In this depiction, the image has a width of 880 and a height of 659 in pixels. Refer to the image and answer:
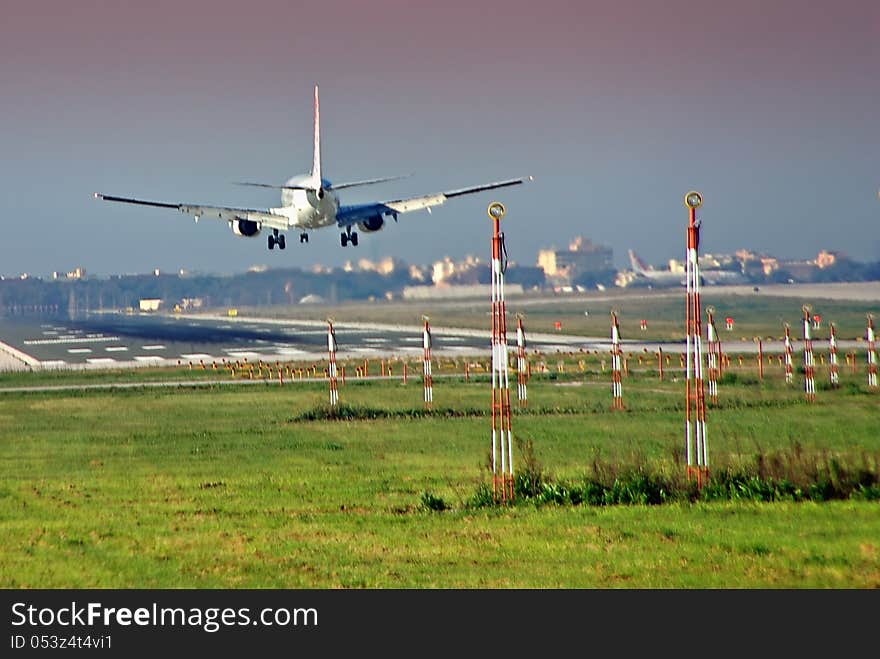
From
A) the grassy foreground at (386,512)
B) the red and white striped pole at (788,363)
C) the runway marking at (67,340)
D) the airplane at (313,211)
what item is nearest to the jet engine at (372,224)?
the airplane at (313,211)

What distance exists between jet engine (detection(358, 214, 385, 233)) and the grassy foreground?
86.4 ft

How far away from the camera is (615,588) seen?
15367 mm

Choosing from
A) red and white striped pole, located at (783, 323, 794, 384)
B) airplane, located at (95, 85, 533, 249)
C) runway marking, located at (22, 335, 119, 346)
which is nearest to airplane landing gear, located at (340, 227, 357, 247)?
airplane, located at (95, 85, 533, 249)

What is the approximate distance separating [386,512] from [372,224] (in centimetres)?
4526

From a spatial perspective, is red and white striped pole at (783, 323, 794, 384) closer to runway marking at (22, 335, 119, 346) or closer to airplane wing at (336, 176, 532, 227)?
airplane wing at (336, 176, 532, 227)

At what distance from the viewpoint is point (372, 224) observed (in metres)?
65.8

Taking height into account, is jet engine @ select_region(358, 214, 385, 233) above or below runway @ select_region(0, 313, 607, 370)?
above

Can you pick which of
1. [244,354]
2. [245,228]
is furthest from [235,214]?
[244,354]

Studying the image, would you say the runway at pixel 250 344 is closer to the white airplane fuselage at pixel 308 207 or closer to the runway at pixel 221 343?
the runway at pixel 221 343

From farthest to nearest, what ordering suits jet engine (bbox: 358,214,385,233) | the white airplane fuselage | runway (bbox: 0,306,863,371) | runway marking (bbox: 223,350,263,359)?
runway marking (bbox: 223,350,263,359), runway (bbox: 0,306,863,371), jet engine (bbox: 358,214,385,233), the white airplane fuselage

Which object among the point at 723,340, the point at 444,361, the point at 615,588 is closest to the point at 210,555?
the point at 615,588

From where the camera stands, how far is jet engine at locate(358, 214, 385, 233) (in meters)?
65.6

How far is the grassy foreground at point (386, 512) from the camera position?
16.4 metres
